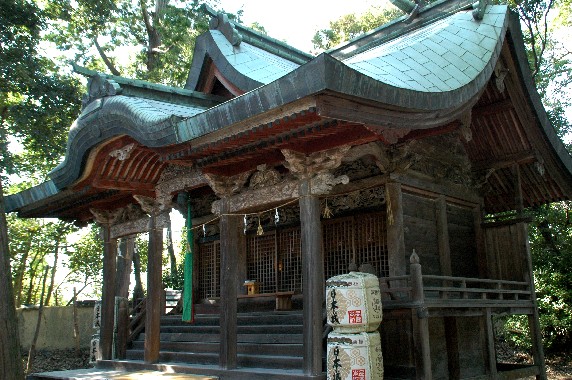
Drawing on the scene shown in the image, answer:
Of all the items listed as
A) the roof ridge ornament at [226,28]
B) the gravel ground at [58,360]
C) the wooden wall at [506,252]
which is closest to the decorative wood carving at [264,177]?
the roof ridge ornament at [226,28]

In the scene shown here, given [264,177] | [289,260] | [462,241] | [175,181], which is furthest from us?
[289,260]

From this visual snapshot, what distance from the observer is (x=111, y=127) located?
8.48m

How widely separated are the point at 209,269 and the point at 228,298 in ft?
14.0

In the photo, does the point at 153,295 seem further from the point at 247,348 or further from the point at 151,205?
the point at 247,348

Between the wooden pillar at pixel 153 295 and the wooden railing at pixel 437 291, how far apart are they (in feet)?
14.1

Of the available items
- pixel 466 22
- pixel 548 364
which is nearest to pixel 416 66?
pixel 466 22

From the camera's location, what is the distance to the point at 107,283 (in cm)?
1120

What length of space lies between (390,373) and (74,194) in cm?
695

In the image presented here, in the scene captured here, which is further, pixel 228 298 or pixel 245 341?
pixel 245 341

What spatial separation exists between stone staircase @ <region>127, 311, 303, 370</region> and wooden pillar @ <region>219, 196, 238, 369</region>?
11.6 inches

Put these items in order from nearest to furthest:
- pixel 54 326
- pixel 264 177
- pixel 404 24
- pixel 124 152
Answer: pixel 264 177 < pixel 124 152 < pixel 404 24 < pixel 54 326

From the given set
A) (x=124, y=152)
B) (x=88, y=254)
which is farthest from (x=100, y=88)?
(x=88, y=254)

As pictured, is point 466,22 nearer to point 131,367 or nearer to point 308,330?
point 308,330

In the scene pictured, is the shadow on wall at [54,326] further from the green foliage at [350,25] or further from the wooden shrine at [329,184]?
the green foliage at [350,25]
